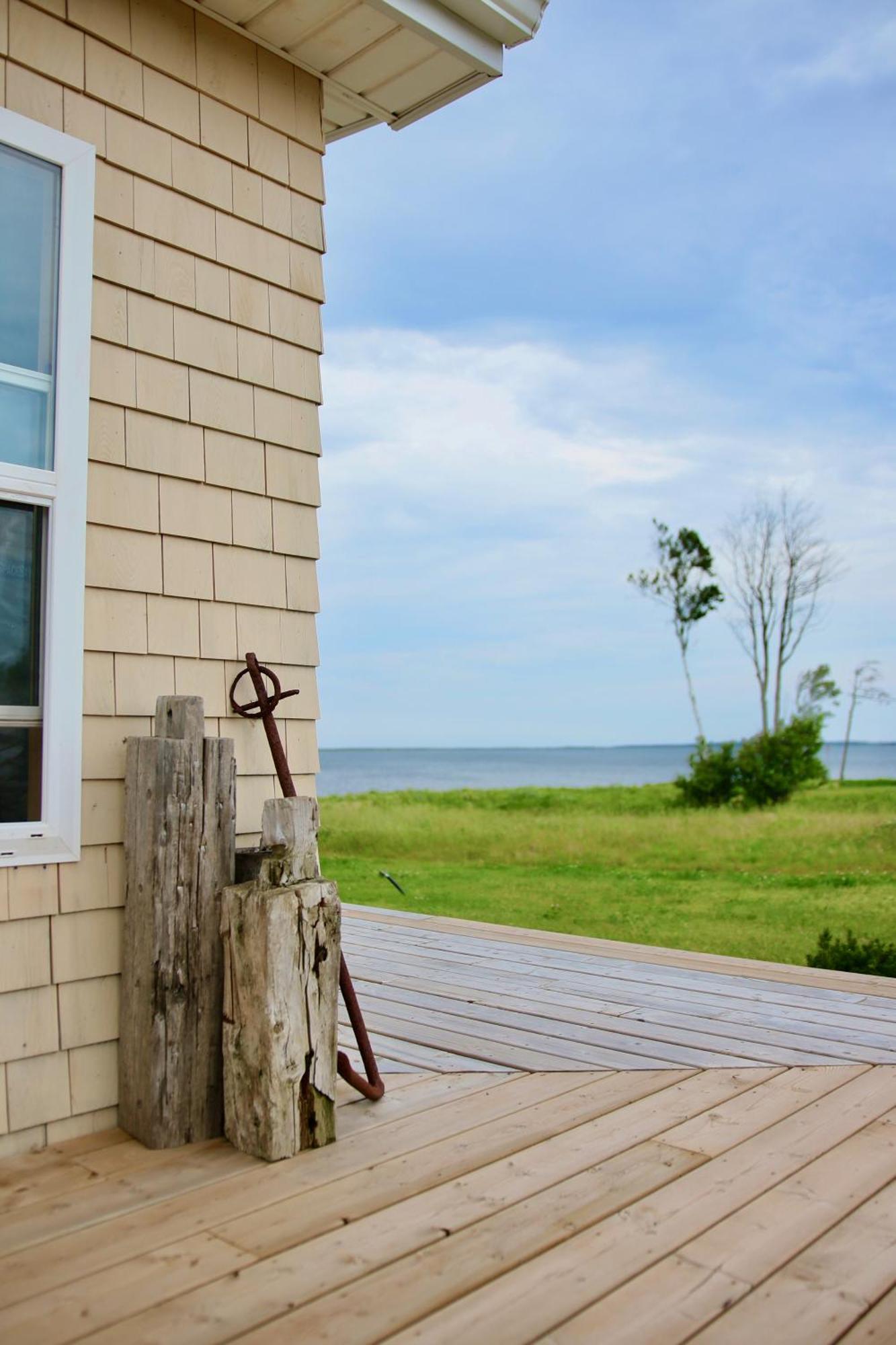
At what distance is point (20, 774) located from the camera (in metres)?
2.29

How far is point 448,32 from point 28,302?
4.71 feet

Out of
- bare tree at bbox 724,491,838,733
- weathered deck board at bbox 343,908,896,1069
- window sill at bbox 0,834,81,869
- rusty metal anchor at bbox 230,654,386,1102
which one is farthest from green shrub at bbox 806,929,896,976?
bare tree at bbox 724,491,838,733

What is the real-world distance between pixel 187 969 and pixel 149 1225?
556 millimetres

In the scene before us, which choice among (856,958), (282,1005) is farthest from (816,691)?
(282,1005)

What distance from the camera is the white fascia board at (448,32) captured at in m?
2.74

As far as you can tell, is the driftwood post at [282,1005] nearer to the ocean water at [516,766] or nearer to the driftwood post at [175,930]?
the driftwood post at [175,930]

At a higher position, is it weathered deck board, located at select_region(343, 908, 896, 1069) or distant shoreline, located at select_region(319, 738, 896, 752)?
distant shoreline, located at select_region(319, 738, 896, 752)

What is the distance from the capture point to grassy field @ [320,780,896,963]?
681 centimetres

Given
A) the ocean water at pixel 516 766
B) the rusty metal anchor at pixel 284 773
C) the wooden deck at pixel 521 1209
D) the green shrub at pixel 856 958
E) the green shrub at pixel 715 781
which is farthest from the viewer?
the ocean water at pixel 516 766

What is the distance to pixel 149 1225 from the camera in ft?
6.24

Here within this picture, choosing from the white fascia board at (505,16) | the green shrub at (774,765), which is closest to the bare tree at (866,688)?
the green shrub at (774,765)

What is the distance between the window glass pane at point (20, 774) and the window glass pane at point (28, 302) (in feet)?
2.02

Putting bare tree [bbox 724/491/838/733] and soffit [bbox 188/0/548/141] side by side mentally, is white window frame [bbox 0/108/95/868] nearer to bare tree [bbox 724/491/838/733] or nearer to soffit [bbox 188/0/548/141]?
soffit [bbox 188/0/548/141]

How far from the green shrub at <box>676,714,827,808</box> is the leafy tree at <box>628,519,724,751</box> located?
5991mm
